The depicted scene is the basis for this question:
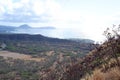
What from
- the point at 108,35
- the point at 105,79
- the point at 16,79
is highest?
the point at 108,35

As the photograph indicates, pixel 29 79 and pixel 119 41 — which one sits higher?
pixel 119 41

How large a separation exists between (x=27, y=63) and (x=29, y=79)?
65582 mm

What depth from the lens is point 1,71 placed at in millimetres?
140125

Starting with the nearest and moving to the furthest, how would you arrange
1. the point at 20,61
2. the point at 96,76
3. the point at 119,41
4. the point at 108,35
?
1. the point at 96,76
2. the point at 108,35
3. the point at 119,41
4. the point at 20,61

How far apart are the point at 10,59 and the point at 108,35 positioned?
588ft

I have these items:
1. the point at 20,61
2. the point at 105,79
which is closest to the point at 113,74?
the point at 105,79

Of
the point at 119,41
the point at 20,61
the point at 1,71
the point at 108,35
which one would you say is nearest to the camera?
the point at 108,35

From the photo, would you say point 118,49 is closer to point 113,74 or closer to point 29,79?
point 113,74

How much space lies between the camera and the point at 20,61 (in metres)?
187

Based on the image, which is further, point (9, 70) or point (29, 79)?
point (9, 70)

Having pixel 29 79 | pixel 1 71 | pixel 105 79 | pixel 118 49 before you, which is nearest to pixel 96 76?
pixel 105 79

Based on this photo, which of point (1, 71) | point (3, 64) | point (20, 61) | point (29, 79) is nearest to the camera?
point (29, 79)

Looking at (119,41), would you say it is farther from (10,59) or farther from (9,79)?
(10,59)

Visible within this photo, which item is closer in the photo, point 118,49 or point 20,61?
point 118,49
